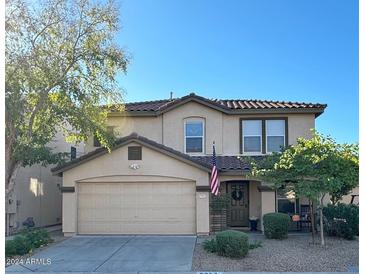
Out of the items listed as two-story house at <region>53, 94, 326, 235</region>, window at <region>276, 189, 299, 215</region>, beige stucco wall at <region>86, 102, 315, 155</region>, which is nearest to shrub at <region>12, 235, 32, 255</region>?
two-story house at <region>53, 94, 326, 235</region>

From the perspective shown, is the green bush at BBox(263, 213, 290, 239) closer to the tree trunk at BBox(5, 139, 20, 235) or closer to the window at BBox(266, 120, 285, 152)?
the window at BBox(266, 120, 285, 152)

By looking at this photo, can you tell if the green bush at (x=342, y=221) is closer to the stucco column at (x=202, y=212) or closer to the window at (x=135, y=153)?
the stucco column at (x=202, y=212)

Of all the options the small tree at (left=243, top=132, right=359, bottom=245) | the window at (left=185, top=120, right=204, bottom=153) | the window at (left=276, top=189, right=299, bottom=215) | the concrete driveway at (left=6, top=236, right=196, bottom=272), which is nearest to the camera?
the concrete driveway at (left=6, top=236, right=196, bottom=272)

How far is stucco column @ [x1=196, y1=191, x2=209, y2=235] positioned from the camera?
58.5 ft

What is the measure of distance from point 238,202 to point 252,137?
3.20 meters

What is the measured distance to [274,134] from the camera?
2120cm

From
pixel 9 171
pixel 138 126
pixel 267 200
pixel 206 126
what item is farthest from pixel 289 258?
pixel 138 126

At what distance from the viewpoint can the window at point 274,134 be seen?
21.1m

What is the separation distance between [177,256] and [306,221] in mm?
8548

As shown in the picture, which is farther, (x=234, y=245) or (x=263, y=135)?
(x=263, y=135)

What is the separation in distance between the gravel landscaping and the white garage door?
284 centimetres

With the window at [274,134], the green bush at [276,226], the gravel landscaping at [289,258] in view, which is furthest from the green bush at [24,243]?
the window at [274,134]

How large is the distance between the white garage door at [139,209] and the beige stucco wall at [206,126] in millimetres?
3245

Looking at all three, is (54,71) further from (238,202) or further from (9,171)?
(238,202)
